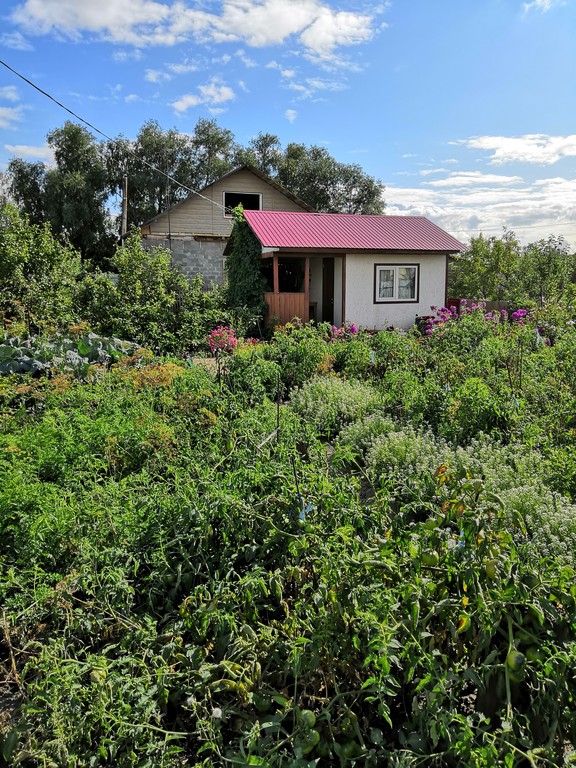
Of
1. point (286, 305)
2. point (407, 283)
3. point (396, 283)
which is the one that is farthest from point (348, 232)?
point (286, 305)

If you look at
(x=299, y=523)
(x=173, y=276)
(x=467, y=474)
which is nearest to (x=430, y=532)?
(x=467, y=474)

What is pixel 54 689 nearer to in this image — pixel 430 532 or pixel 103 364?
pixel 430 532

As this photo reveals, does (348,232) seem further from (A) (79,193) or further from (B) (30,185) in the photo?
(B) (30,185)

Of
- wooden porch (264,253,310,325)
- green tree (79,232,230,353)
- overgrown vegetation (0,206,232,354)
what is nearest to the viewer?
overgrown vegetation (0,206,232,354)

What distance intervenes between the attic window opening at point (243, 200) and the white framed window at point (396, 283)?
28.1 feet

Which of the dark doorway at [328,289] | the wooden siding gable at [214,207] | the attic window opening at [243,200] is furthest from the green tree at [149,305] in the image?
the attic window opening at [243,200]

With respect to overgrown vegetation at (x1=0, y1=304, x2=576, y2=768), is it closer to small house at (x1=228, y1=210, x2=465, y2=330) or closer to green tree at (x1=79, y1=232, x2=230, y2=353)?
green tree at (x1=79, y1=232, x2=230, y2=353)

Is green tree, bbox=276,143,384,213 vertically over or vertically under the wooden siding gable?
over

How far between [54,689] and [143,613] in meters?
0.76

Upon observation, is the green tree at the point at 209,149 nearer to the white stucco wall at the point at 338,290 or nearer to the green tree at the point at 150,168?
the green tree at the point at 150,168

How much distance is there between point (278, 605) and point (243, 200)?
23.7 metres

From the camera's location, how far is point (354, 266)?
1736cm

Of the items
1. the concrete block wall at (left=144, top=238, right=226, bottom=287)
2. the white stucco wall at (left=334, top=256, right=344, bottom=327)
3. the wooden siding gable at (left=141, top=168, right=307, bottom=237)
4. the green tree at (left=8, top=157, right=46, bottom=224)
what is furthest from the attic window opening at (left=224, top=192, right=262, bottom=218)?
the green tree at (left=8, top=157, right=46, bottom=224)

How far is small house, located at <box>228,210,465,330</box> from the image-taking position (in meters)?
16.4
